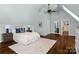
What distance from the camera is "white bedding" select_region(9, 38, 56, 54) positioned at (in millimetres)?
907

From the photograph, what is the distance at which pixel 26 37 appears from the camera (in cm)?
94

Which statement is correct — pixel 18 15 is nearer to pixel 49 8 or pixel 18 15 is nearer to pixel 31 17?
pixel 31 17

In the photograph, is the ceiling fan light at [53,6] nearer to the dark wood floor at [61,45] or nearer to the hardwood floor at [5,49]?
the dark wood floor at [61,45]

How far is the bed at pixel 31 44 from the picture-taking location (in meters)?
0.91

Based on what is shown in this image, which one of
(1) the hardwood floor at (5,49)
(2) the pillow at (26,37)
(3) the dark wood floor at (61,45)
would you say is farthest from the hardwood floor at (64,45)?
(1) the hardwood floor at (5,49)

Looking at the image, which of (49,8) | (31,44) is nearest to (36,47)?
(31,44)

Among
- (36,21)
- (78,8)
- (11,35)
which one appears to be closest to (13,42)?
(11,35)

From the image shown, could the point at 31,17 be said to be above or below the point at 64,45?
above

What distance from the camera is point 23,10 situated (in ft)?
3.03

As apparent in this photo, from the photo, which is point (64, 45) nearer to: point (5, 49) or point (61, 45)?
point (61, 45)

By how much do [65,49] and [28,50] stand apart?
0.29 meters

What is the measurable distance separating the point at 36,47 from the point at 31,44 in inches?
1.9

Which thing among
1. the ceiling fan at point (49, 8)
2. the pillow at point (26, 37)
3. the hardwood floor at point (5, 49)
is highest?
the ceiling fan at point (49, 8)
